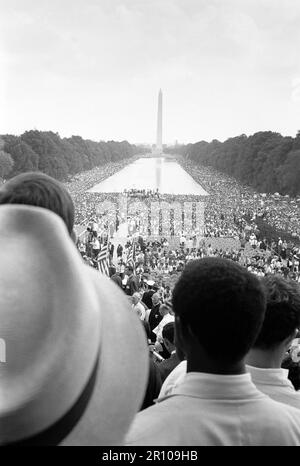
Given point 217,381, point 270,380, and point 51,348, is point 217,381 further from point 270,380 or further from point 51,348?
point 270,380

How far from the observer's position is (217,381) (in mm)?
1296

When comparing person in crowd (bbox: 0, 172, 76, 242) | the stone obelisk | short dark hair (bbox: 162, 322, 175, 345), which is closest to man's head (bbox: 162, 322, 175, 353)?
short dark hair (bbox: 162, 322, 175, 345)

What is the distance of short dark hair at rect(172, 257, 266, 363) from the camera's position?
1312mm

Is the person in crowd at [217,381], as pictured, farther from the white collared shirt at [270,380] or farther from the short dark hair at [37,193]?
the white collared shirt at [270,380]

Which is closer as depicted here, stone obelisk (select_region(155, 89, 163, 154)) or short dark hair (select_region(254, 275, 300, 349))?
short dark hair (select_region(254, 275, 300, 349))

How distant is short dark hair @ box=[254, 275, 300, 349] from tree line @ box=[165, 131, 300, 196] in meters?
41.3

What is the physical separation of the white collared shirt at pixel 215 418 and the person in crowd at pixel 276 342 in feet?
1.82

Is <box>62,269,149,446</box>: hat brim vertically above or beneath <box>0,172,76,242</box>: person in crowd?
beneath

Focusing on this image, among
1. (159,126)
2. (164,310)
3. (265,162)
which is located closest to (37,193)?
(164,310)

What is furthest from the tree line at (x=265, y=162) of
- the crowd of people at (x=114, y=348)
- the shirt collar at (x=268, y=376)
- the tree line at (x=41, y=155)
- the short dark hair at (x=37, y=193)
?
the short dark hair at (x=37, y=193)

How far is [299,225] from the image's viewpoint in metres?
28.6

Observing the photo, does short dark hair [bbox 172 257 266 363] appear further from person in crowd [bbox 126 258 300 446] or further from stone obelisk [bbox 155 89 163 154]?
stone obelisk [bbox 155 89 163 154]

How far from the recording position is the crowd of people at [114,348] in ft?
3.01

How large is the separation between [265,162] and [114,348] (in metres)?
53.8
